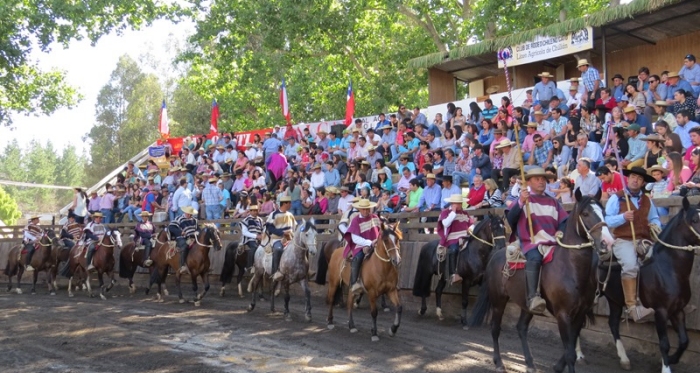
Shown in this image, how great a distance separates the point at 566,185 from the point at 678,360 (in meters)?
4.08

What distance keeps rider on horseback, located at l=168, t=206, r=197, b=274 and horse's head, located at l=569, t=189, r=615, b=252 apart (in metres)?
12.6

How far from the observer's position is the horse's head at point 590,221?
31.6ft

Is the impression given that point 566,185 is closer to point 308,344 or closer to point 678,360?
point 678,360

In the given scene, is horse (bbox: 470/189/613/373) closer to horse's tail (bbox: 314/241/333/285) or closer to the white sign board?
horse's tail (bbox: 314/241/333/285)

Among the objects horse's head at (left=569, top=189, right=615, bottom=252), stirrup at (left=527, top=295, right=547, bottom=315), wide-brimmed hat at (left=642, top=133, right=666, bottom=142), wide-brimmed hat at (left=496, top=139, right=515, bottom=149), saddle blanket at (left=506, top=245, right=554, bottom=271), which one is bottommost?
stirrup at (left=527, top=295, right=547, bottom=315)

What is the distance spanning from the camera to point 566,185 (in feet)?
45.4

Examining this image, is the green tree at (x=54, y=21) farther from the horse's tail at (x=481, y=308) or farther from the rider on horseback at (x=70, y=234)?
the horse's tail at (x=481, y=308)

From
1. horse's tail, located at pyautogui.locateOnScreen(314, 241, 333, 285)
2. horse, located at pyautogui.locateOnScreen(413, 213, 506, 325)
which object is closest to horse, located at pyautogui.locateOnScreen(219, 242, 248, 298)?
horse's tail, located at pyautogui.locateOnScreen(314, 241, 333, 285)

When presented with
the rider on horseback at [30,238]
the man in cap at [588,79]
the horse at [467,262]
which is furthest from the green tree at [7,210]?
the horse at [467,262]

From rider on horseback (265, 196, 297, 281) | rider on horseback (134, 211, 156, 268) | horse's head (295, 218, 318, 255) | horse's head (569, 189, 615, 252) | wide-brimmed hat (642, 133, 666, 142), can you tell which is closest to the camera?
horse's head (569, 189, 615, 252)

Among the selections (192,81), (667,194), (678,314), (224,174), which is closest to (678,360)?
(678,314)

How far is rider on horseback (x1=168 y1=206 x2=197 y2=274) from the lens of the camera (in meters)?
20.5

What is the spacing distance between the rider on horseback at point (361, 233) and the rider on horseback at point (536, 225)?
13.4ft

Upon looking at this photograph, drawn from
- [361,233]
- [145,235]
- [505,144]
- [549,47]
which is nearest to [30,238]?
[145,235]
